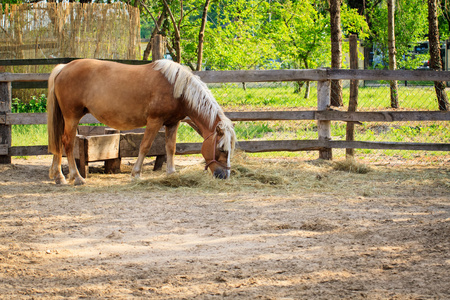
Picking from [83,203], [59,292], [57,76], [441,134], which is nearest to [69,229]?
[83,203]

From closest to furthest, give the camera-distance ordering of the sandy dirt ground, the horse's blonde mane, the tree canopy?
the sandy dirt ground → the horse's blonde mane → the tree canopy

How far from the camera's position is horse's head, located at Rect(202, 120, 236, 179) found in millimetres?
5512

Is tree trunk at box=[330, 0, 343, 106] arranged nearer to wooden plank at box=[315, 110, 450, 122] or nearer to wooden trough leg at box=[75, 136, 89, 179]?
wooden plank at box=[315, 110, 450, 122]

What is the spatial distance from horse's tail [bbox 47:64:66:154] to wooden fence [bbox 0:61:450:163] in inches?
30.1

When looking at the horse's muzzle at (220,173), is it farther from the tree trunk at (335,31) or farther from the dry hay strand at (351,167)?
the tree trunk at (335,31)

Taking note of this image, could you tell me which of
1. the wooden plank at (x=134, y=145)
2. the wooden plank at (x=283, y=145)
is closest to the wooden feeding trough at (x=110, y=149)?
the wooden plank at (x=134, y=145)

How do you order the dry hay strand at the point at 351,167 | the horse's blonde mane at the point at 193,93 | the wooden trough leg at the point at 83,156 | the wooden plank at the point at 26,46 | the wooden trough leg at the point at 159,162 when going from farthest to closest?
the wooden plank at the point at 26,46 < the wooden trough leg at the point at 159,162 < the dry hay strand at the point at 351,167 < the wooden trough leg at the point at 83,156 < the horse's blonde mane at the point at 193,93

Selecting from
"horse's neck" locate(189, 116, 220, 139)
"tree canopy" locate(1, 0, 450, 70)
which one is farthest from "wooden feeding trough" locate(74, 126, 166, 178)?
"tree canopy" locate(1, 0, 450, 70)

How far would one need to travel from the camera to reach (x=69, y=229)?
3.91 metres

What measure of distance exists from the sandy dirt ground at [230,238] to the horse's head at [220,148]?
168 millimetres

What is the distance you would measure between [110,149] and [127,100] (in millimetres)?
868

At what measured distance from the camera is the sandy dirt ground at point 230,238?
8.85ft

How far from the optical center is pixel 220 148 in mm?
5527

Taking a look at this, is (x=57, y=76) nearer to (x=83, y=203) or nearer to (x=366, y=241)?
(x=83, y=203)
